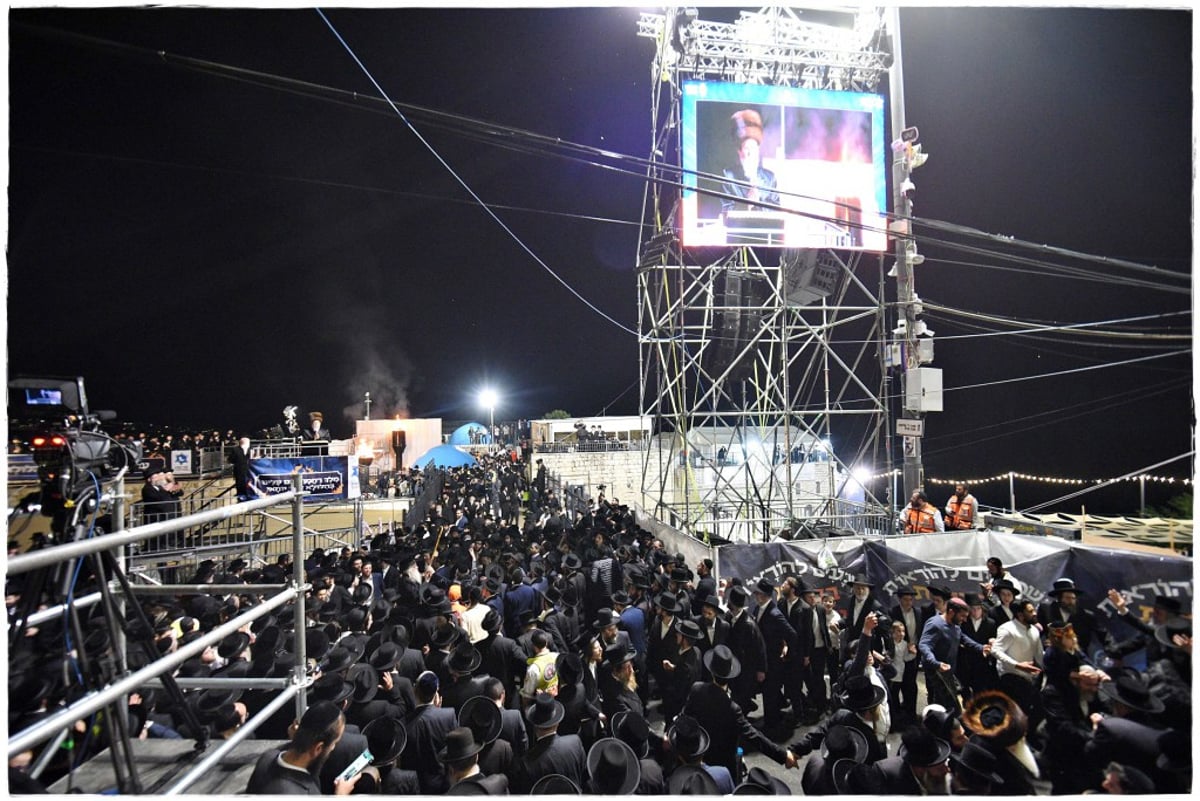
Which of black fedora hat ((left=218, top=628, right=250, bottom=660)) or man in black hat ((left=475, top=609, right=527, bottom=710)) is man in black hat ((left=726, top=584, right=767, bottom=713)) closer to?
man in black hat ((left=475, top=609, right=527, bottom=710))

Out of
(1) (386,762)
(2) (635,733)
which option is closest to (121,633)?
(1) (386,762)

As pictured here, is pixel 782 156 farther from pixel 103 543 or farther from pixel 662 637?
pixel 103 543

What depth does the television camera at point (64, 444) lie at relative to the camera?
258 cm

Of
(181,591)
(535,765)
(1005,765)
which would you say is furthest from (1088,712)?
(181,591)

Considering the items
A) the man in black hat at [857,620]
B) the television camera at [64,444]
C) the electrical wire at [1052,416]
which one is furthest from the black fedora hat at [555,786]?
the electrical wire at [1052,416]

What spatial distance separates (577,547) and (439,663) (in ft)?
17.8

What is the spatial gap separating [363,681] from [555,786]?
5.16 feet

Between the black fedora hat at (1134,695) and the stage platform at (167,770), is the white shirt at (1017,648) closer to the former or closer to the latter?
the black fedora hat at (1134,695)

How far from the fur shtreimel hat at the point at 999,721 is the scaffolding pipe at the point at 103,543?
3.96 meters

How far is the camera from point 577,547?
9.94 meters

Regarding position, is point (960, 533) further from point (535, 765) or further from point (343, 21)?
point (343, 21)

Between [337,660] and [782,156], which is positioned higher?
[782,156]

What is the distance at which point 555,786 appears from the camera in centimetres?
332

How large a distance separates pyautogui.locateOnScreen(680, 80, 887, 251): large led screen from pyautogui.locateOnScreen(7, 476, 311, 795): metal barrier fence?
34.2ft
